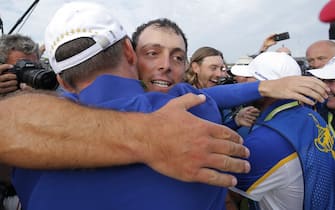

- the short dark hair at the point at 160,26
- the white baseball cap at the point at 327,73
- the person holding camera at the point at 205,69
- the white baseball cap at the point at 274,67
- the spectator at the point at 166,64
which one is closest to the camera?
the spectator at the point at 166,64

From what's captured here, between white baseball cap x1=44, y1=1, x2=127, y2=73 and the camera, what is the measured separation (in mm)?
826

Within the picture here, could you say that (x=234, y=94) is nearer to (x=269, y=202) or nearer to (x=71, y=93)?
(x=269, y=202)

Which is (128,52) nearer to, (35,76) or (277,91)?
(277,91)

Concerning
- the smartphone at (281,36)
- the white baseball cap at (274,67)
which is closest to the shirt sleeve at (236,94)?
the white baseball cap at (274,67)

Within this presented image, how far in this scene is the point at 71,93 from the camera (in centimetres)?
113

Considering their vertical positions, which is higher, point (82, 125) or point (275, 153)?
point (82, 125)

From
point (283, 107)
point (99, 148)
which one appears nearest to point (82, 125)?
point (99, 148)

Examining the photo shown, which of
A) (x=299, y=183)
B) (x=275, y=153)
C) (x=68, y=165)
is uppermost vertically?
(x=68, y=165)

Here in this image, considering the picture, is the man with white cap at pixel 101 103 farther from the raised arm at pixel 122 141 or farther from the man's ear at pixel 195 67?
the man's ear at pixel 195 67

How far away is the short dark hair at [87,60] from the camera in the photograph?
1.01 metres

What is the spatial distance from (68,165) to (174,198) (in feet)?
1.10

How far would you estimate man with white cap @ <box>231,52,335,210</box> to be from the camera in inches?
63.9

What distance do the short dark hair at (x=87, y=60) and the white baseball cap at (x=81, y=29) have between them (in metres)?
0.01

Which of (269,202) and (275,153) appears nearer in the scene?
(275,153)
